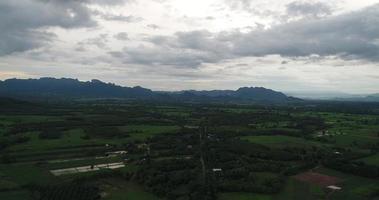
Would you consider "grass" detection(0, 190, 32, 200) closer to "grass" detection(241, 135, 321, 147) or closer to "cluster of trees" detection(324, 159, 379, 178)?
"cluster of trees" detection(324, 159, 379, 178)

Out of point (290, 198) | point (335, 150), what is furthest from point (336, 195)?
point (335, 150)

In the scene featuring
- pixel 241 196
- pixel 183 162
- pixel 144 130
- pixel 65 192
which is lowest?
pixel 65 192

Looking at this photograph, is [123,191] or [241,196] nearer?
[241,196]

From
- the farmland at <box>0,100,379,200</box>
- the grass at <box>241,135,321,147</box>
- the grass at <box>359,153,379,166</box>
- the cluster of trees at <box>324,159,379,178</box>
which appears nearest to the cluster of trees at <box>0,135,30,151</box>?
the farmland at <box>0,100,379,200</box>

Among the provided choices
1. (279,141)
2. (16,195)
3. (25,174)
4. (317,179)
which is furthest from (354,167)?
(25,174)

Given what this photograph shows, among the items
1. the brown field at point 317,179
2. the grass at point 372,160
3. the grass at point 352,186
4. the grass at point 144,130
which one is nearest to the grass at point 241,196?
the grass at point 352,186

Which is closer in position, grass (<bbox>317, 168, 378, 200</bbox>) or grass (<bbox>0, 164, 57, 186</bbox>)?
grass (<bbox>317, 168, 378, 200</bbox>)

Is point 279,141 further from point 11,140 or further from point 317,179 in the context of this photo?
point 11,140
